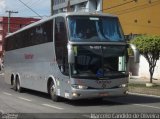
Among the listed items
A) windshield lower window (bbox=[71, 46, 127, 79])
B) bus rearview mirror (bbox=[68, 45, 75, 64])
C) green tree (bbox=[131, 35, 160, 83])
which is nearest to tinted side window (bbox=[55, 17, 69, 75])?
windshield lower window (bbox=[71, 46, 127, 79])

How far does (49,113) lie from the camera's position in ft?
56.9

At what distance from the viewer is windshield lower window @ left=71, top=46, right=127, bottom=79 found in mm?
20156

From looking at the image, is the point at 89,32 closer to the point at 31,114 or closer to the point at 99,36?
the point at 99,36

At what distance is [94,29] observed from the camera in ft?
68.3

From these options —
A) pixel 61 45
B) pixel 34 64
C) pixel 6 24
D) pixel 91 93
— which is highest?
pixel 6 24

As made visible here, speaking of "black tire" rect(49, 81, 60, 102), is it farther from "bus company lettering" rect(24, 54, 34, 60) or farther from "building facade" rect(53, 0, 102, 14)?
"building facade" rect(53, 0, 102, 14)

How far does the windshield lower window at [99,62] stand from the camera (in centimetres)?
2016

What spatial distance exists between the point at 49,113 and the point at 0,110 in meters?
2.03

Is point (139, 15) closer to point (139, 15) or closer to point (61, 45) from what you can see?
point (139, 15)

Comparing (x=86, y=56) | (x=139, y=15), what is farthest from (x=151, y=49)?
(x=139, y=15)

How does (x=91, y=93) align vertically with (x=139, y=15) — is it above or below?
below

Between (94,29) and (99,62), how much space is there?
1.42 metres

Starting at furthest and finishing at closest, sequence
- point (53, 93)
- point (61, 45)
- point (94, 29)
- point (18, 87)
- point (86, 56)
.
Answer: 1. point (18, 87)
2. point (53, 93)
3. point (61, 45)
4. point (94, 29)
5. point (86, 56)

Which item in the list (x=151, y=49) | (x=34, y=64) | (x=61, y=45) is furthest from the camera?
(x=151, y=49)
